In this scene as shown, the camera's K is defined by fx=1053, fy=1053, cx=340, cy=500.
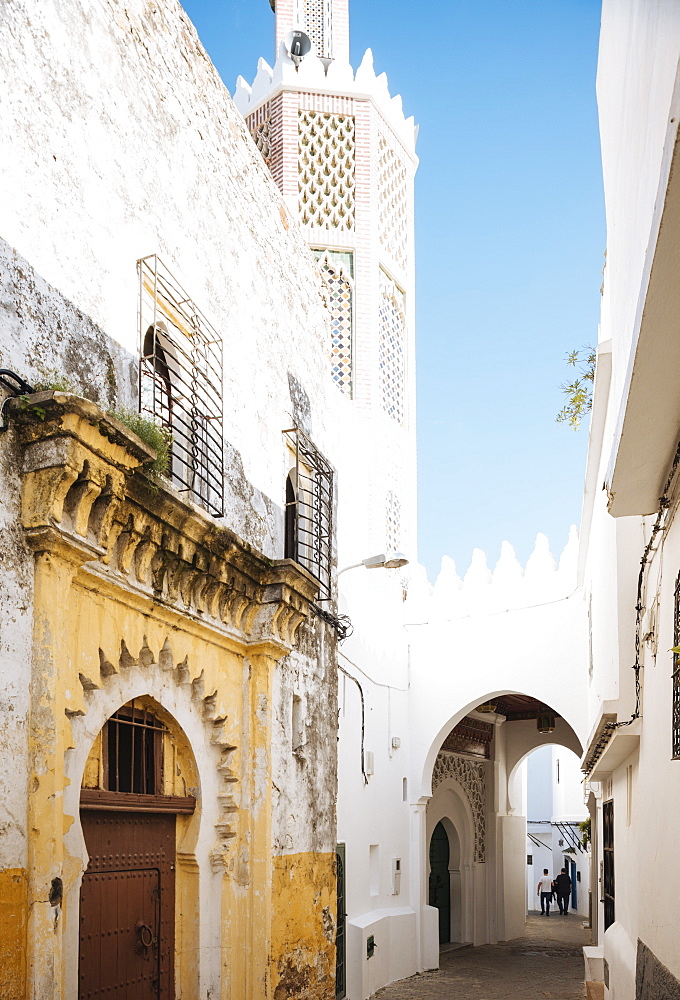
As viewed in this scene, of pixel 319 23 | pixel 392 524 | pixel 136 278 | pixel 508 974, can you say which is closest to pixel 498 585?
pixel 392 524

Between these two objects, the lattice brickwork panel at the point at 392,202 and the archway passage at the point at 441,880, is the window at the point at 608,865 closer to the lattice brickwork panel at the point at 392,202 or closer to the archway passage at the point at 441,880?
the archway passage at the point at 441,880

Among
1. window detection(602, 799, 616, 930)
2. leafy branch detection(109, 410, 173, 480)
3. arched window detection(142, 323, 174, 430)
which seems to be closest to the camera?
leafy branch detection(109, 410, 173, 480)

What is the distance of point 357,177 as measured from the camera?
17.0 m

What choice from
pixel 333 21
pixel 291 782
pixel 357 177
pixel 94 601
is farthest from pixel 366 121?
Answer: pixel 94 601

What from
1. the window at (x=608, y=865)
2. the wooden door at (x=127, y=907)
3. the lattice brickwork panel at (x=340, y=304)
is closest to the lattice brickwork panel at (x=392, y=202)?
the lattice brickwork panel at (x=340, y=304)

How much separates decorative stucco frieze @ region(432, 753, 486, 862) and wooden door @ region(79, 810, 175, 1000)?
12.2 meters

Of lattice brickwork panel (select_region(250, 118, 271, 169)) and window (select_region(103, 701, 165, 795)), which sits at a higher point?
lattice brickwork panel (select_region(250, 118, 271, 169))

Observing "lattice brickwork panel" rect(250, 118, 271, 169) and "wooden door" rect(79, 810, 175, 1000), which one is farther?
"lattice brickwork panel" rect(250, 118, 271, 169)

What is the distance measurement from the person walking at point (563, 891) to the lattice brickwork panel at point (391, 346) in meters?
15.2

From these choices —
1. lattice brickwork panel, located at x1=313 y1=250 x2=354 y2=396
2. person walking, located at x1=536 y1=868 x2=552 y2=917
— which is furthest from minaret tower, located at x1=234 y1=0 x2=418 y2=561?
person walking, located at x1=536 y1=868 x2=552 y2=917

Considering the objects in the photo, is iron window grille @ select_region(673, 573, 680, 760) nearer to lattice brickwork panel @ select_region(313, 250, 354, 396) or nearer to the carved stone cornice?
the carved stone cornice

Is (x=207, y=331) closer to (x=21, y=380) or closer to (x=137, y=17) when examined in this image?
(x=137, y=17)

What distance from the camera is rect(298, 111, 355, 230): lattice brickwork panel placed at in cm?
1669

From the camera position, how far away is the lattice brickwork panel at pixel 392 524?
670 inches
